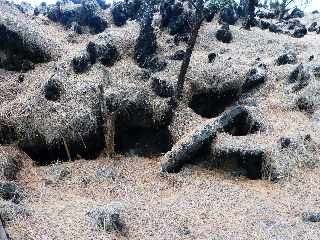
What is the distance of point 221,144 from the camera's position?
25.0m

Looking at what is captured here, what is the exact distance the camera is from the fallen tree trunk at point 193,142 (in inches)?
981

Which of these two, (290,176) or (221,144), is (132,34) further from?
(290,176)

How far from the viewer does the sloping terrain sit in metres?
19.1

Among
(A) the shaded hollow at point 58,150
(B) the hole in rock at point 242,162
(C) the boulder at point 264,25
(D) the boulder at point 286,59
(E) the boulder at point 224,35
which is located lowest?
(A) the shaded hollow at point 58,150

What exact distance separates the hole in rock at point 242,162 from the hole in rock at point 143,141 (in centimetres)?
479

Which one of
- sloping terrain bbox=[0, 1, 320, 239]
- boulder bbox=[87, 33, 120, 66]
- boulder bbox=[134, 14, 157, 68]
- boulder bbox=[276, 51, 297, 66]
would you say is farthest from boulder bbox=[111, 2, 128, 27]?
boulder bbox=[276, 51, 297, 66]

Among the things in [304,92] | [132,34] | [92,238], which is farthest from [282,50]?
[92,238]

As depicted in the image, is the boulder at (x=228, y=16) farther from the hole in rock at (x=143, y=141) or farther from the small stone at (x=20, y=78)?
the small stone at (x=20, y=78)

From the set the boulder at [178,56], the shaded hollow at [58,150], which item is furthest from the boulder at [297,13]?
the shaded hollow at [58,150]

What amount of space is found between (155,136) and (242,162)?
7.03 m

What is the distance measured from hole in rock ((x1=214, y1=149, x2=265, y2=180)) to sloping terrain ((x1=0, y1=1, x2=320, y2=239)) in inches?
2.2

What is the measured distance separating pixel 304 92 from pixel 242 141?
20.5 ft

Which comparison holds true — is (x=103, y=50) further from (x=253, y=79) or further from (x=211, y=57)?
(x=253, y=79)

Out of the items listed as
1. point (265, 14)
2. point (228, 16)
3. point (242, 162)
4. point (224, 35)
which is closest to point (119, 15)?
point (224, 35)
